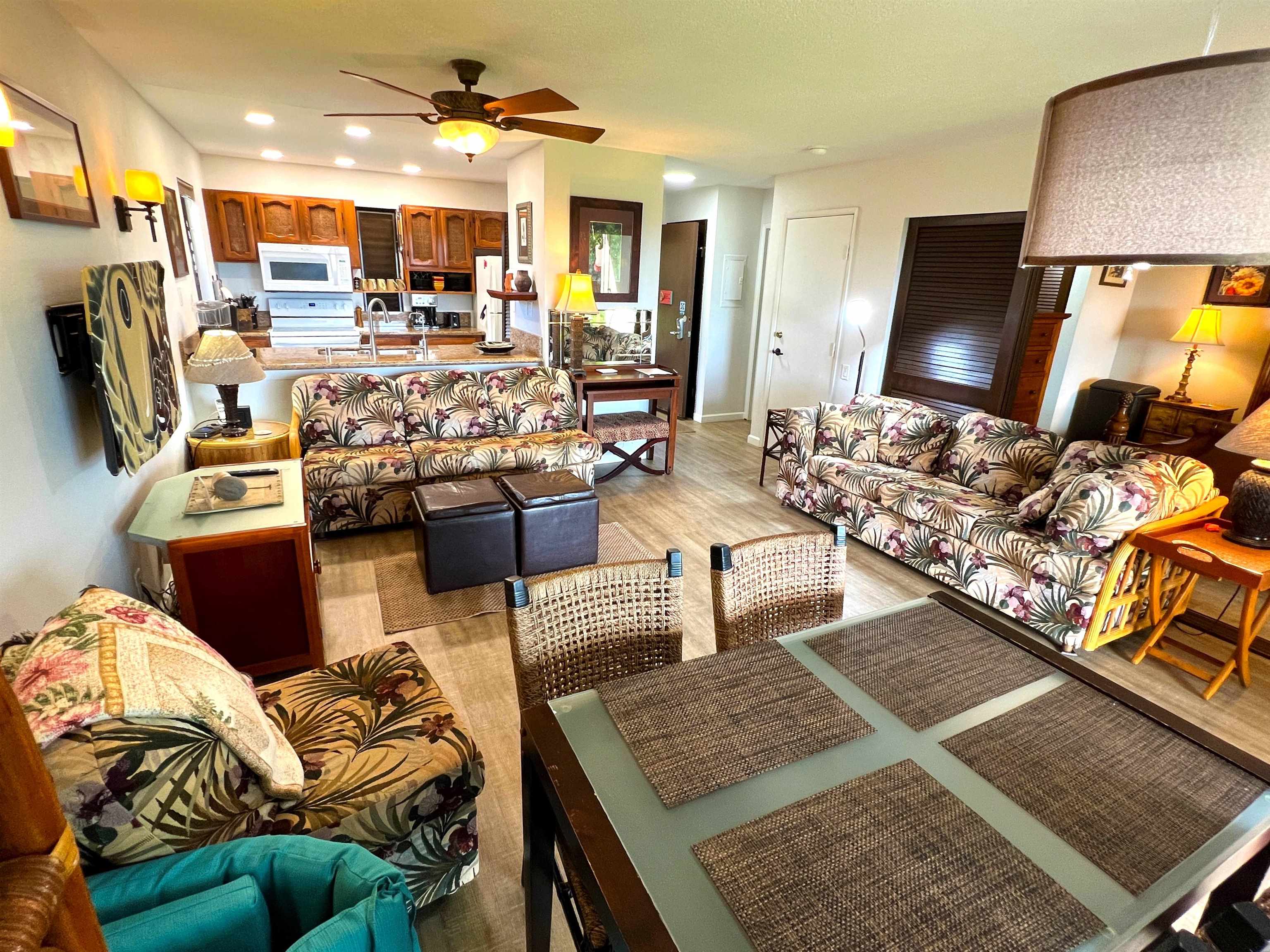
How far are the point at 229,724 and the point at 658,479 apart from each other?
385 centimetres

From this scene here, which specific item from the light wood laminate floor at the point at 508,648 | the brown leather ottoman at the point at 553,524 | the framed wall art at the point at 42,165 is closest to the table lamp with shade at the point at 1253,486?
the light wood laminate floor at the point at 508,648

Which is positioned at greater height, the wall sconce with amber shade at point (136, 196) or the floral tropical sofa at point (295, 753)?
the wall sconce with amber shade at point (136, 196)

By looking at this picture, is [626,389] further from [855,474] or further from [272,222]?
[272,222]

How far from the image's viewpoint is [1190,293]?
4.23 metres

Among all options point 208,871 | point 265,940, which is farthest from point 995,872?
point 208,871

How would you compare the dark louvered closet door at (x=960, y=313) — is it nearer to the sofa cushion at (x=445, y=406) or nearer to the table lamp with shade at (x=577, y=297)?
the table lamp with shade at (x=577, y=297)

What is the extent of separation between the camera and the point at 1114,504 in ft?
8.09

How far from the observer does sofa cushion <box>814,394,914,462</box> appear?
3.99 metres

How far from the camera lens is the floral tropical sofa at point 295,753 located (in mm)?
969

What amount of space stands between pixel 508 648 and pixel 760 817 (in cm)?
184

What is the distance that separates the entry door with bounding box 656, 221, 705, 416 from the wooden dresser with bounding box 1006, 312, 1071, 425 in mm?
3267

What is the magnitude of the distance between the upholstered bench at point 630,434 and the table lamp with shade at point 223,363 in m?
2.22

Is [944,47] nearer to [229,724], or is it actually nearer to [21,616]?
[229,724]

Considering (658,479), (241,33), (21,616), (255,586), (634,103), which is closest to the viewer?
(21,616)
